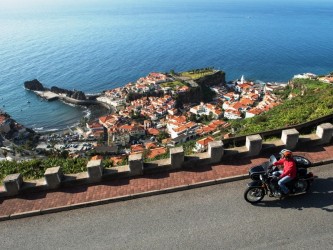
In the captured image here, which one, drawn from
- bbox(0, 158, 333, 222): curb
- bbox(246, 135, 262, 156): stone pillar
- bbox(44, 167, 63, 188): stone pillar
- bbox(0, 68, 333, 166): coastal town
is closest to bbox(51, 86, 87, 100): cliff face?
bbox(0, 68, 333, 166): coastal town

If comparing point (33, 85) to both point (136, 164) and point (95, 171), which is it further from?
point (136, 164)

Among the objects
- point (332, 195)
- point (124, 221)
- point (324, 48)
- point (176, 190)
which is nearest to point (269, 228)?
point (332, 195)

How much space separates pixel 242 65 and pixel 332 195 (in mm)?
106739

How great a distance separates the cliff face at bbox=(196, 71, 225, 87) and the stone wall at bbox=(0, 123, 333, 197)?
8019 cm

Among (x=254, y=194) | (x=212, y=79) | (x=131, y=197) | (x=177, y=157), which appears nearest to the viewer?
(x=254, y=194)

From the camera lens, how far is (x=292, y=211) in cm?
777

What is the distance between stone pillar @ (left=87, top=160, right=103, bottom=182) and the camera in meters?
9.48

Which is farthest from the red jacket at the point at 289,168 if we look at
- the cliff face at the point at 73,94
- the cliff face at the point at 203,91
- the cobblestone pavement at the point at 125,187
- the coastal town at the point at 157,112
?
Result: the cliff face at the point at 73,94

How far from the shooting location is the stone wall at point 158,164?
9438 mm

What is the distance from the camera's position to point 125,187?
9383mm

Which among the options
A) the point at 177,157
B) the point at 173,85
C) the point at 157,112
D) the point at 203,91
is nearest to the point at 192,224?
the point at 177,157

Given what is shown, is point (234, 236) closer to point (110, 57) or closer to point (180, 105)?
point (180, 105)

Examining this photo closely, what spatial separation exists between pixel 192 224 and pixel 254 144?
3735 millimetres

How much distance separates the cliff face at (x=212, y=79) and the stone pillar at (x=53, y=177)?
8195 centimetres
